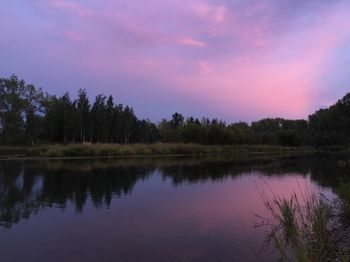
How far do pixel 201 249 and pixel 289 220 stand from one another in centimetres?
245

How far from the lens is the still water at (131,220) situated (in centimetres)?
1113

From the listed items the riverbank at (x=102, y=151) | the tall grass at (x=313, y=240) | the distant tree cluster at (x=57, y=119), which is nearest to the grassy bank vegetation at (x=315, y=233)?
the tall grass at (x=313, y=240)

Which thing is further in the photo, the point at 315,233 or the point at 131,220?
the point at 131,220

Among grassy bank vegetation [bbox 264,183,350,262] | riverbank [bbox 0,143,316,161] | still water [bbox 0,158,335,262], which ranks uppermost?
riverbank [bbox 0,143,316,161]

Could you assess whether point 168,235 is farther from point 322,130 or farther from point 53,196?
point 322,130

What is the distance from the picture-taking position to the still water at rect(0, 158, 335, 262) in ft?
36.5

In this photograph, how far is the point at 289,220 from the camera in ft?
34.8

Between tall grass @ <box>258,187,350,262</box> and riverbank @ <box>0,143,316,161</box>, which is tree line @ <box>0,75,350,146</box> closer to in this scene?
riverbank @ <box>0,143,316,161</box>

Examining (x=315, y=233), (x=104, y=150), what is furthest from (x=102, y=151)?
(x=315, y=233)

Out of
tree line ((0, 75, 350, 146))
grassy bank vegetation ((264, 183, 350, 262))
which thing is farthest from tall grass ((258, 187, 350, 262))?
tree line ((0, 75, 350, 146))

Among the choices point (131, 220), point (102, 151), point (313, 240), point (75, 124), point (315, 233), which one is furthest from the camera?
point (75, 124)

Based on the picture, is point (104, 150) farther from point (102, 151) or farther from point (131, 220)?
point (131, 220)

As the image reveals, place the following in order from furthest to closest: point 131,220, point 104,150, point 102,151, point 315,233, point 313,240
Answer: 1. point 104,150
2. point 102,151
3. point 131,220
4. point 313,240
5. point 315,233

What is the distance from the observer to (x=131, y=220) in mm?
15383
